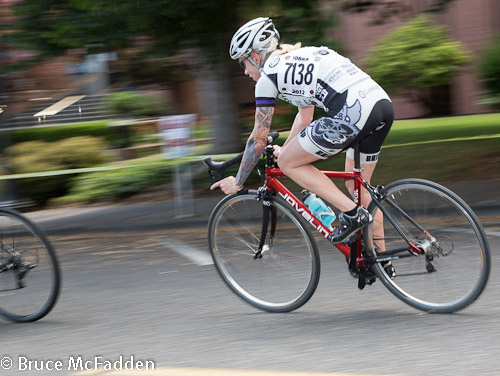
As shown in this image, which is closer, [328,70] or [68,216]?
[328,70]

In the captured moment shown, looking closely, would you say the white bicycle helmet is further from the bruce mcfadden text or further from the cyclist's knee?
the bruce mcfadden text

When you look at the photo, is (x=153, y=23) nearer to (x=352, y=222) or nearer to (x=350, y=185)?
(x=350, y=185)

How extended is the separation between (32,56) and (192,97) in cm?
1547

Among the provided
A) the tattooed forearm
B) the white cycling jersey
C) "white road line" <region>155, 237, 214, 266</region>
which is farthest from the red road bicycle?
"white road line" <region>155, 237, 214, 266</region>

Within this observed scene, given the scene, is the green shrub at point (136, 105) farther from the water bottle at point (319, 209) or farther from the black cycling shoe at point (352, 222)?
the black cycling shoe at point (352, 222)

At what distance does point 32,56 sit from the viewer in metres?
10.4

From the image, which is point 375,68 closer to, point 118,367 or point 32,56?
→ point 32,56

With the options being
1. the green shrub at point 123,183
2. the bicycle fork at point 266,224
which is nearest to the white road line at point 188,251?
the bicycle fork at point 266,224

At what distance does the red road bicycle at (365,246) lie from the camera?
184 inches

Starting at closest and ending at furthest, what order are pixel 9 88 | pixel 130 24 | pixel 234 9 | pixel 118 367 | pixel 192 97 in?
1. pixel 118 367
2. pixel 130 24
3. pixel 234 9
4. pixel 9 88
5. pixel 192 97

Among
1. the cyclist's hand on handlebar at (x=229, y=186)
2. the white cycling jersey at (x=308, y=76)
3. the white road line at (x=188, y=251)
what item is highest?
the white cycling jersey at (x=308, y=76)

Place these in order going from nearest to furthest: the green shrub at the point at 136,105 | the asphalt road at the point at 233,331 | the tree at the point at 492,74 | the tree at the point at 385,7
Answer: the asphalt road at the point at 233,331 < the tree at the point at 385,7 < the tree at the point at 492,74 < the green shrub at the point at 136,105

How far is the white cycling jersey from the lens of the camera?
15.4 feet

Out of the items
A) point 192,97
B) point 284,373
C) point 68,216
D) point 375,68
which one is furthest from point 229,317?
point 192,97
